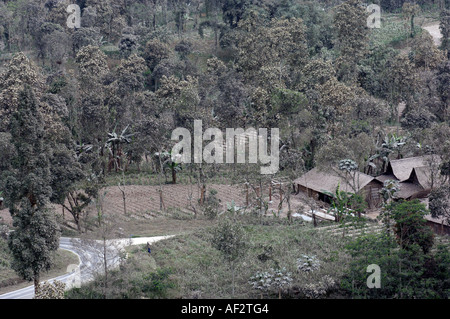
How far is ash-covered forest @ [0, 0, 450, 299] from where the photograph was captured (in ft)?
84.0

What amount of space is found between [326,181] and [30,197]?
20.7 meters

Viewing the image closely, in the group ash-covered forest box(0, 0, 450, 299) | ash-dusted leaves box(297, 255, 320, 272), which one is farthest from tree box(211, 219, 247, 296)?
ash-dusted leaves box(297, 255, 320, 272)

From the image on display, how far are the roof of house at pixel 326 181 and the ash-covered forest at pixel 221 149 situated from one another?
0.23 metres

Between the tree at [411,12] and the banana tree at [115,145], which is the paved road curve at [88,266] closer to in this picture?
the banana tree at [115,145]

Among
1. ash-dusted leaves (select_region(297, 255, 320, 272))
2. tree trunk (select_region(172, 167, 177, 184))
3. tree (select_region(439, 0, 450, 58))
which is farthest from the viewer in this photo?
tree (select_region(439, 0, 450, 58))

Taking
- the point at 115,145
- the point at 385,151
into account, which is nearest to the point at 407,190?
the point at 385,151

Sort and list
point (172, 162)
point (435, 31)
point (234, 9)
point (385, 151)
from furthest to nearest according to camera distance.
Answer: point (435, 31) → point (234, 9) → point (172, 162) → point (385, 151)

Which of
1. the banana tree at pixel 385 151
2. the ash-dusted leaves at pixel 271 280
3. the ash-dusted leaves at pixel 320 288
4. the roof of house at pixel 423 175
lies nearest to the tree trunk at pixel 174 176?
the banana tree at pixel 385 151

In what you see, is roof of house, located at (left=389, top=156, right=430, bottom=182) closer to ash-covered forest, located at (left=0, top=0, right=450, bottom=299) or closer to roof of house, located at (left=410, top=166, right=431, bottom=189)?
ash-covered forest, located at (left=0, top=0, right=450, bottom=299)

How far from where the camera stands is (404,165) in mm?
40031

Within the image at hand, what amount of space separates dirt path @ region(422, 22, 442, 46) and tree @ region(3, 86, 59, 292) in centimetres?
5180

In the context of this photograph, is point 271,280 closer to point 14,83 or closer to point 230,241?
point 230,241

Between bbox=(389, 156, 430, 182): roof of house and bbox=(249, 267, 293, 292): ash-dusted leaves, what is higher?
bbox=(389, 156, 430, 182): roof of house

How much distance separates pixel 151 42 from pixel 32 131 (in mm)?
35457
